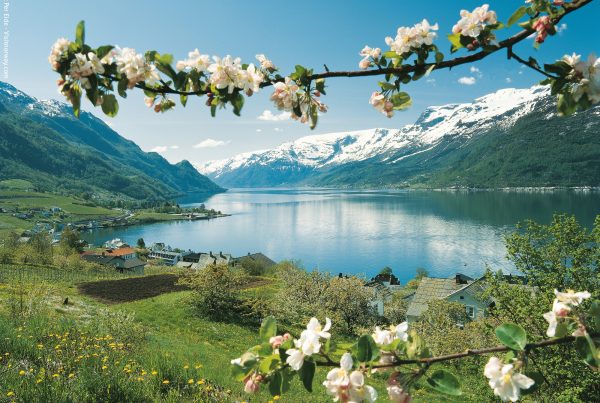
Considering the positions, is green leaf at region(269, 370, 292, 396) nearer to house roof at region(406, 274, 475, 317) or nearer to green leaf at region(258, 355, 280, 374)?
green leaf at region(258, 355, 280, 374)

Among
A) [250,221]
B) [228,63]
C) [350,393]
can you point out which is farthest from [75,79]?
[250,221]

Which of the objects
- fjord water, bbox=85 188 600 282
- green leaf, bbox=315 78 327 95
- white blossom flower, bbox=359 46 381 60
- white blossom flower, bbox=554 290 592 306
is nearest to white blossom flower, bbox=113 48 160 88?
green leaf, bbox=315 78 327 95

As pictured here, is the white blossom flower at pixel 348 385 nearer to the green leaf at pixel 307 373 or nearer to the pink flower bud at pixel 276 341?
the green leaf at pixel 307 373

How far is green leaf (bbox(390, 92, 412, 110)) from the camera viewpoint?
95.4 inches

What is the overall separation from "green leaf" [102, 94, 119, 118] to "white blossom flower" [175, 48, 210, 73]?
15.6 inches

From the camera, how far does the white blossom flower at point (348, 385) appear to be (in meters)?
1.54

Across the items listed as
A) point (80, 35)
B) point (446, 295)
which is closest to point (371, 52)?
point (80, 35)

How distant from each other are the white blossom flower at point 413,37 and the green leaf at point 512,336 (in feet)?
5.08

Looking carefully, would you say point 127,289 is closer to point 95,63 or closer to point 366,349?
point 95,63

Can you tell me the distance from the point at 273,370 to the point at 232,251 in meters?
118

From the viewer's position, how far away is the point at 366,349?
1644 millimetres

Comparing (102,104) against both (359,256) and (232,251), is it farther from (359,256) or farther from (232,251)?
(232,251)

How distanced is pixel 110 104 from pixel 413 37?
1.74 meters

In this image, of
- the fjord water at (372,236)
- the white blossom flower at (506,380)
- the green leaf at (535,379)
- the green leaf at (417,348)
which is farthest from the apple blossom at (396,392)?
the fjord water at (372,236)
